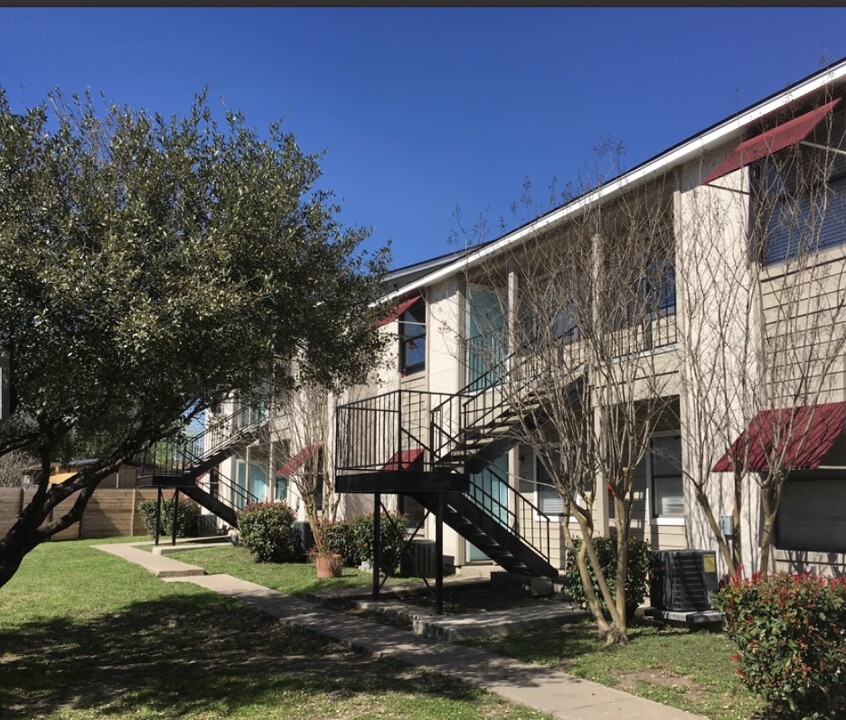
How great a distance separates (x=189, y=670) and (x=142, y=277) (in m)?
4.31

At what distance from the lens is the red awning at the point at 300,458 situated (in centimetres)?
1792

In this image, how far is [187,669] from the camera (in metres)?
8.36

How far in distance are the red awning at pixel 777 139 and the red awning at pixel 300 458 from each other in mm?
11074

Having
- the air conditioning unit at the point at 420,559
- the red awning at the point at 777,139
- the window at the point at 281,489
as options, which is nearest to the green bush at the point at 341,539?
the air conditioning unit at the point at 420,559

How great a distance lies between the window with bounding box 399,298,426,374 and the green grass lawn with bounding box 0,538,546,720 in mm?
7433

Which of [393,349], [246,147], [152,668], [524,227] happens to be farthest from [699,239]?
[393,349]

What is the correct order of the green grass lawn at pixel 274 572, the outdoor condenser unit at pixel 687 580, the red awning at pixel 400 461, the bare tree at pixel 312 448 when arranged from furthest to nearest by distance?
the bare tree at pixel 312 448 < the green grass lawn at pixel 274 572 < the red awning at pixel 400 461 < the outdoor condenser unit at pixel 687 580

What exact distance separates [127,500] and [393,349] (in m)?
13.3

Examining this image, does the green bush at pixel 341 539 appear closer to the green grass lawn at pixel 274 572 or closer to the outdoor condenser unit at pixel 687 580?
the green grass lawn at pixel 274 572

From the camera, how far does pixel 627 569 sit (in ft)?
32.1

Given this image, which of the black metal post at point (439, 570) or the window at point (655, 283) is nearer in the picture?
the window at point (655, 283)

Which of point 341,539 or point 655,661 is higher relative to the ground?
point 341,539

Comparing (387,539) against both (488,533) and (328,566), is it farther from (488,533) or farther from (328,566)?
(488,533)

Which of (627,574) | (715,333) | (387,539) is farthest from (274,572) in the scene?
(715,333)
